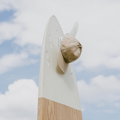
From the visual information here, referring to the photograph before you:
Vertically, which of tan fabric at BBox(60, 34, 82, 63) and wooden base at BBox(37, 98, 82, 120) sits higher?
tan fabric at BBox(60, 34, 82, 63)

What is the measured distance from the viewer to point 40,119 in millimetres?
1544

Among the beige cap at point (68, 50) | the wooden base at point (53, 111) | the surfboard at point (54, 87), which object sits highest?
the beige cap at point (68, 50)

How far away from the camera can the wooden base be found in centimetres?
159

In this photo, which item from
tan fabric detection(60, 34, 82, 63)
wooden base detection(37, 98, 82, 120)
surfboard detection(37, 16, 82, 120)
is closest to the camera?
wooden base detection(37, 98, 82, 120)

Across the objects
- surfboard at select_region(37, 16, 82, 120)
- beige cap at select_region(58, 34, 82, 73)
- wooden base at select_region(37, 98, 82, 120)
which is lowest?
wooden base at select_region(37, 98, 82, 120)

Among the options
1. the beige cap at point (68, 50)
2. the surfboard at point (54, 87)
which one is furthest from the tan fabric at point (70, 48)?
the surfboard at point (54, 87)

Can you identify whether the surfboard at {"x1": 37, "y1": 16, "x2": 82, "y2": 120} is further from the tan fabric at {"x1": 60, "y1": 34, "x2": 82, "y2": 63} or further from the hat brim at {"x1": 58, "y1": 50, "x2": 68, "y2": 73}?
the tan fabric at {"x1": 60, "y1": 34, "x2": 82, "y2": 63}

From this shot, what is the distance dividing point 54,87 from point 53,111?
11.3 inches

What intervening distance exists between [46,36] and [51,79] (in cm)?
56

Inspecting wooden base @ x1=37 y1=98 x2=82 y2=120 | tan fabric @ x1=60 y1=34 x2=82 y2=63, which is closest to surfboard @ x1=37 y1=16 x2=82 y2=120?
wooden base @ x1=37 y1=98 x2=82 y2=120

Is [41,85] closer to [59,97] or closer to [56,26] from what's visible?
[59,97]

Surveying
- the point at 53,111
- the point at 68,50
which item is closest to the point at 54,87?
the point at 53,111

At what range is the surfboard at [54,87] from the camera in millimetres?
1692

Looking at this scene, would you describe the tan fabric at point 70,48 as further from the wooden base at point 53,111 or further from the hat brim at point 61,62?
the wooden base at point 53,111
